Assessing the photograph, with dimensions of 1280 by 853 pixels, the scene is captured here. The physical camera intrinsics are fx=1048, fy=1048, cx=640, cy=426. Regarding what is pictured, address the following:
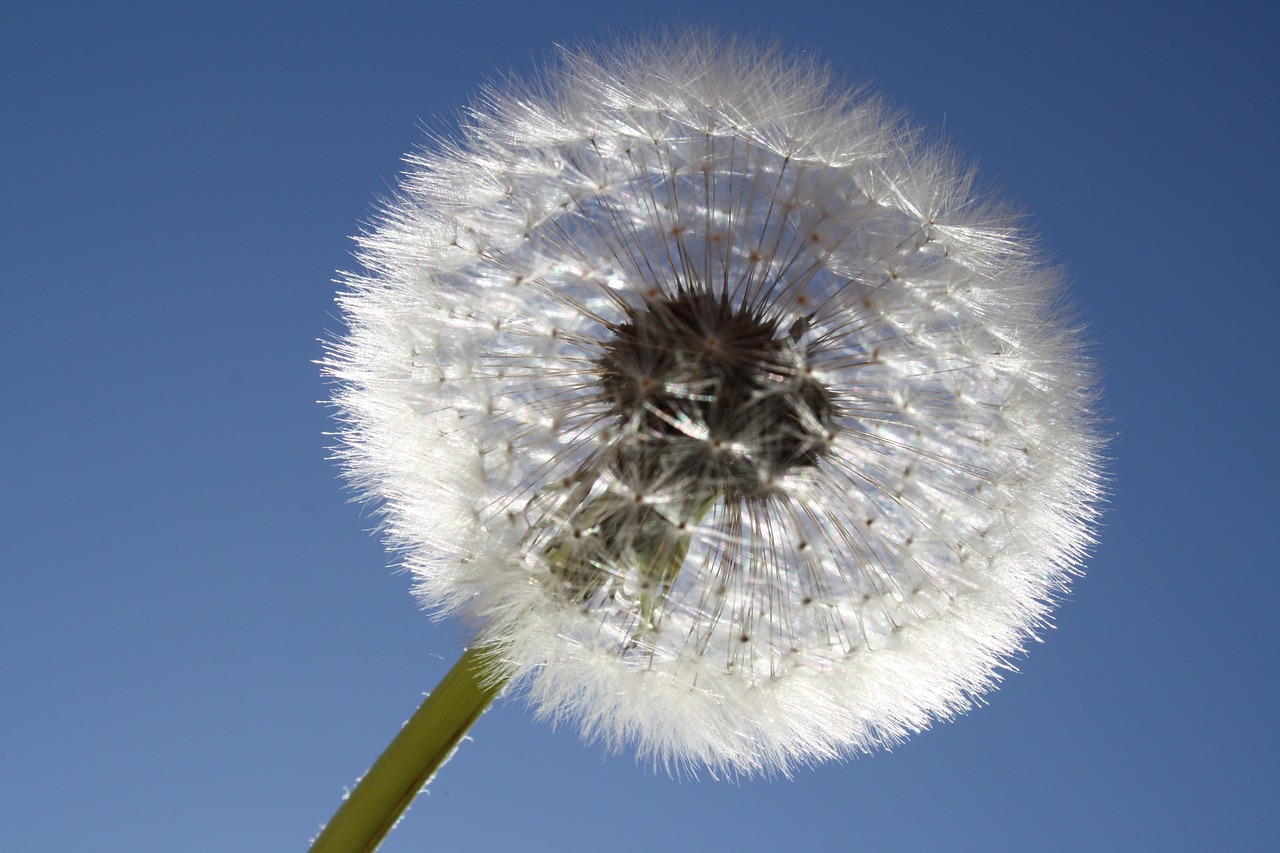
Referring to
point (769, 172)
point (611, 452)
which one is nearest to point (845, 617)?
point (611, 452)

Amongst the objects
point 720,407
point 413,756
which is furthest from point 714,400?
point 413,756

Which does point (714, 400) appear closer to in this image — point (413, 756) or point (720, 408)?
point (720, 408)

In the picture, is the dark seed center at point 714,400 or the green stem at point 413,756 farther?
the dark seed center at point 714,400

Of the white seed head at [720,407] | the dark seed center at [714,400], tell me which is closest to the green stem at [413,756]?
the white seed head at [720,407]

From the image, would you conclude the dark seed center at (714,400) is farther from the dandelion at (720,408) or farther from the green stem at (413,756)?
the green stem at (413,756)

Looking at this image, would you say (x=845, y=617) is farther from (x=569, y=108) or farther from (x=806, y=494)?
(x=569, y=108)

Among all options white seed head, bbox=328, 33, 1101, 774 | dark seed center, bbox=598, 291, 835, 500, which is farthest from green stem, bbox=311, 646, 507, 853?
dark seed center, bbox=598, 291, 835, 500
